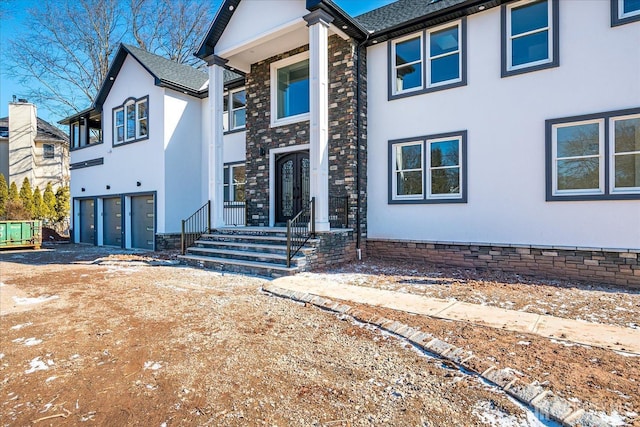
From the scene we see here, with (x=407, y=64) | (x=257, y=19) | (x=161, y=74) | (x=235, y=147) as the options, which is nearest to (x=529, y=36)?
(x=407, y=64)

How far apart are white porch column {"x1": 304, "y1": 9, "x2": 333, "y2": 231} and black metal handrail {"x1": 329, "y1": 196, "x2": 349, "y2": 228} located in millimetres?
901

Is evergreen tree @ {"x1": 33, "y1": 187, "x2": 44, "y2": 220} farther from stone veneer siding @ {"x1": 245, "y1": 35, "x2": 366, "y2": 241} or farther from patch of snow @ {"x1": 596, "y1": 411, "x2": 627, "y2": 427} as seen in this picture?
patch of snow @ {"x1": 596, "y1": 411, "x2": 627, "y2": 427}

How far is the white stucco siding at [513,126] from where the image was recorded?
6.93m

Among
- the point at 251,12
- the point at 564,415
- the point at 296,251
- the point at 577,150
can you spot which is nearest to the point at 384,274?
the point at 296,251

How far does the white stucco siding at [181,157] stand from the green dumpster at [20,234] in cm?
700

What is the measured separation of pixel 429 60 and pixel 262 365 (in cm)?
852

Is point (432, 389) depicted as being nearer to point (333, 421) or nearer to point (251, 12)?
point (333, 421)

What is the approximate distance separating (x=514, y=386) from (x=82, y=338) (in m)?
4.61

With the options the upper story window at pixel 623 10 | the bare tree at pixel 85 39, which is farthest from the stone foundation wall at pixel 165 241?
the bare tree at pixel 85 39

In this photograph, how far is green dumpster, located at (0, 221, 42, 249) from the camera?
14.6 metres

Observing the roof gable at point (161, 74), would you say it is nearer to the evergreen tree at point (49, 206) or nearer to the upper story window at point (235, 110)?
the upper story window at point (235, 110)

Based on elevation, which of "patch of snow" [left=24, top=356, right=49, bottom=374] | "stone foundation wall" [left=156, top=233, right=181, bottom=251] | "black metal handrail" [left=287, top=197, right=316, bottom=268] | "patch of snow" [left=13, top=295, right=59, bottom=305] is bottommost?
"patch of snow" [left=24, top=356, right=49, bottom=374]

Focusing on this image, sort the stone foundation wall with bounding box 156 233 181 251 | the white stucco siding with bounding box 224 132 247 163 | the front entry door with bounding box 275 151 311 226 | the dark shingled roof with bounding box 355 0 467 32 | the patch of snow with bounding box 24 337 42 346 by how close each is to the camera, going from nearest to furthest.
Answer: the patch of snow with bounding box 24 337 42 346, the dark shingled roof with bounding box 355 0 467 32, the front entry door with bounding box 275 151 311 226, the white stucco siding with bounding box 224 132 247 163, the stone foundation wall with bounding box 156 233 181 251

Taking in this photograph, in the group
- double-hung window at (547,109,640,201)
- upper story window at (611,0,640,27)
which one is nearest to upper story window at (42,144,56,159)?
double-hung window at (547,109,640,201)
